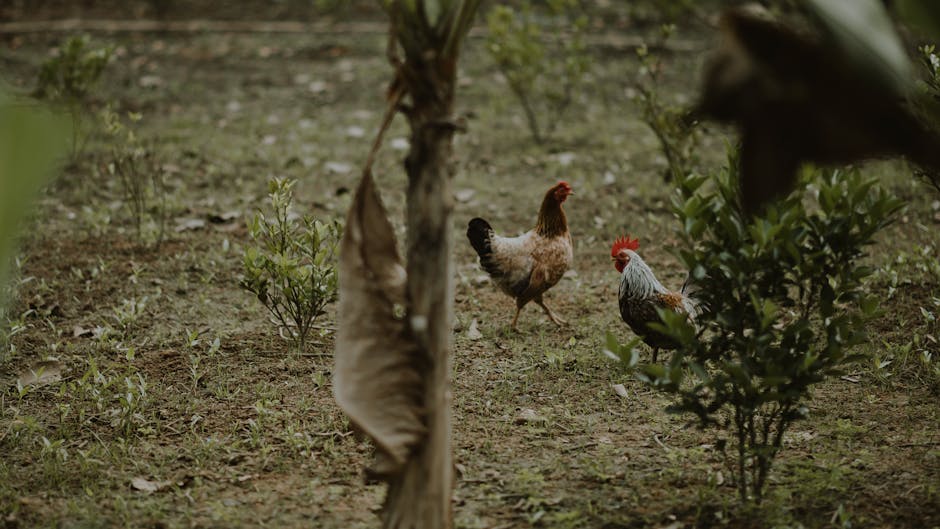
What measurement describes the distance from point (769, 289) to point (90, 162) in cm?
493

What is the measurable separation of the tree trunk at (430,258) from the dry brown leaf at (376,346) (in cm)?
5

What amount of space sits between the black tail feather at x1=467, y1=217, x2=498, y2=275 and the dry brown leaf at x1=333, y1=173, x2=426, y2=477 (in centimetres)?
188

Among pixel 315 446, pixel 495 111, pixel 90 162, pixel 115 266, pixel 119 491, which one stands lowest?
pixel 119 491

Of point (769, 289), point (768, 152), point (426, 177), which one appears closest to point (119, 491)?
point (426, 177)

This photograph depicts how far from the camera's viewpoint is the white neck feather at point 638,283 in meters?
3.60

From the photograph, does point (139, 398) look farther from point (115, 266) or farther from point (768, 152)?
point (768, 152)

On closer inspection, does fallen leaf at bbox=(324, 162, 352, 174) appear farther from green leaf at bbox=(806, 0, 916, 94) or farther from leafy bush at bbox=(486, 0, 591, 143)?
green leaf at bbox=(806, 0, 916, 94)

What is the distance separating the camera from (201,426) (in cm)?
316

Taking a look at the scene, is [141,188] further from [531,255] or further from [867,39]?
[867,39]

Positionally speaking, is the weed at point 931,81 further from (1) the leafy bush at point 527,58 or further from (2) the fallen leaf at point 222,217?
(2) the fallen leaf at point 222,217

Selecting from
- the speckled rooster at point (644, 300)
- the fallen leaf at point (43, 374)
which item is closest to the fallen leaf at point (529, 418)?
the speckled rooster at point (644, 300)

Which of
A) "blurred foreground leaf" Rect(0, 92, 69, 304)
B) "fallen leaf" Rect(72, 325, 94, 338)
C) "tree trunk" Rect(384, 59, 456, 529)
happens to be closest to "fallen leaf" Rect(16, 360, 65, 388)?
"fallen leaf" Rect(72, 325, 94, 338)

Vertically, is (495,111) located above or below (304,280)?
above

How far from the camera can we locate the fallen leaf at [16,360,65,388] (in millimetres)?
3445
